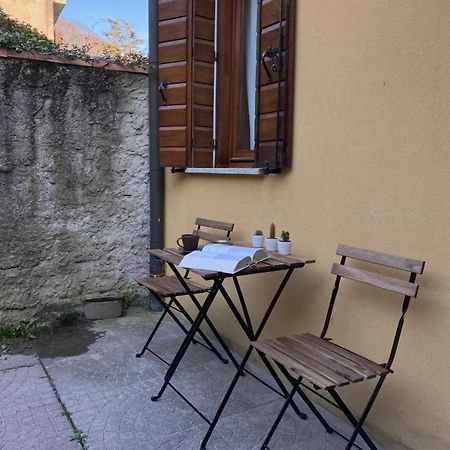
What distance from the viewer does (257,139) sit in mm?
2971

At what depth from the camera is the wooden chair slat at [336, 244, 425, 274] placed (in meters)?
1.93

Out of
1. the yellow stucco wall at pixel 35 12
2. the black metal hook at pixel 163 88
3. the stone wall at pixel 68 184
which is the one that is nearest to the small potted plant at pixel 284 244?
the black metal hook at pixel 163 88

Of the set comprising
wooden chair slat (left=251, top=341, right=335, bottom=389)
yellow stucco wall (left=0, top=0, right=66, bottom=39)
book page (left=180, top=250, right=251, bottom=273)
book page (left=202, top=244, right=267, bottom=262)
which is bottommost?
wooden chair slat (left=251, top=341, right=335, bottom=389)

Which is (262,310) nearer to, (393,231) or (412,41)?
(393,231)

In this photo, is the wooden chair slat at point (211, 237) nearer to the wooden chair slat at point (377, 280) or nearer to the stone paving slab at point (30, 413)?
the wooden chair slat at point (377, 280)

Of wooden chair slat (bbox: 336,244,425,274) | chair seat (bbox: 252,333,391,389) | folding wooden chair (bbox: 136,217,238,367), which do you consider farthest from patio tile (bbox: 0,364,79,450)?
wooden chair slat (bbox: 336,244,425,274)

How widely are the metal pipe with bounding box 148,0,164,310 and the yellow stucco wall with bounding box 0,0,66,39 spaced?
17.3 feet

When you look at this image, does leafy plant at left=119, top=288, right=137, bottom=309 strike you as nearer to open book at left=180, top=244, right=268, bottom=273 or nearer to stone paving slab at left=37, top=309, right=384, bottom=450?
stone paving slab at left=37, top=309, right=384, bottom=450

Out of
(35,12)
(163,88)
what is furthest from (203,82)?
(35,12)

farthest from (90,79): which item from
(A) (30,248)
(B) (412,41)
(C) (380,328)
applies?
(C) (380,328)

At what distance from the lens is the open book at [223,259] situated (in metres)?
2.23

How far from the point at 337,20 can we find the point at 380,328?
1637mm

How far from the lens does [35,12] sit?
880 centimetres

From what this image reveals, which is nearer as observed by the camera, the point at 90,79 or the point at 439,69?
the point at 439,69
